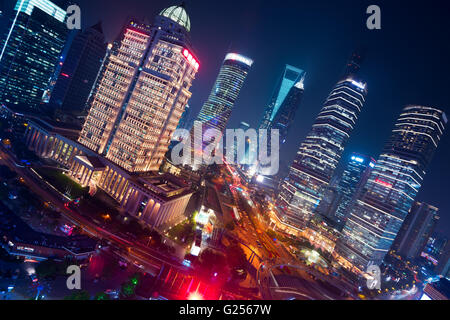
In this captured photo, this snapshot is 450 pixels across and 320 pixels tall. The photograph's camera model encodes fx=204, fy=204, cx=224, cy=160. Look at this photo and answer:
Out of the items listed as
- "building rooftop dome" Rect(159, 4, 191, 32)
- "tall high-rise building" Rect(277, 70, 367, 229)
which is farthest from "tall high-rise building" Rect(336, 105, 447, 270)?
"building rooftop dome" Rect(159, 4, 191, 32)

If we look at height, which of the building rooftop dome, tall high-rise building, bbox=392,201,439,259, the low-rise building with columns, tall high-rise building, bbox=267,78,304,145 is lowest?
the low-rise building with columns

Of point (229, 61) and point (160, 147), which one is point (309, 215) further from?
point (229, 61)

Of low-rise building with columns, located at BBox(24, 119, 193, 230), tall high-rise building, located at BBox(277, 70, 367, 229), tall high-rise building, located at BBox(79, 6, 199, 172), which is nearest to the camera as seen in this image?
low-rise building with columns, located at BBox(24, 119, 193, 230)

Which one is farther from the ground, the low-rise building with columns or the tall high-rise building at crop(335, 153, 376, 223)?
the tall high-rise building at crop(335, 153, 376, 223)

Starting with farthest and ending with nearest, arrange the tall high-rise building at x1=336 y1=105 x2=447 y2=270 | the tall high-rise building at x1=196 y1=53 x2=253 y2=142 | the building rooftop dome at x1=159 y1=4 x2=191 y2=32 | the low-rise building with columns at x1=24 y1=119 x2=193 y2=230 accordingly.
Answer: the tall high-rise building at x1=196 y1=53 x2=253 y2=142 → the tall high-rise building at x1=336 y1=105 x2=447 y2=270 → the building rooftop dome at x1=159 y1=4 x2=191 y2=32 → the low-rise building with columns at x1=24 y1=119 x2=193 y2=230

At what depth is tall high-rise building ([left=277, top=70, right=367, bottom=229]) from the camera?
82.4m

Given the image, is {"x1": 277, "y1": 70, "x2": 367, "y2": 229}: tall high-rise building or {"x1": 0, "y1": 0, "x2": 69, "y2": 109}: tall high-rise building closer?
{"x1": 0, "y1": 0, "x2": 69, "y2": 109}: tall high-rise building

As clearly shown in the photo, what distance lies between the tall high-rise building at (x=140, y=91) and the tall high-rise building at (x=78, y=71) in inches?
2125

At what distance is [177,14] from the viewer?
57.8 metres

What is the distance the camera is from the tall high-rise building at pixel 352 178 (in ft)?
443

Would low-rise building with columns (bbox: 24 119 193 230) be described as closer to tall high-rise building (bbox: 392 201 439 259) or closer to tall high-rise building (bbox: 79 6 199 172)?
tall high-rise building (bbox: 79 6 199 172)

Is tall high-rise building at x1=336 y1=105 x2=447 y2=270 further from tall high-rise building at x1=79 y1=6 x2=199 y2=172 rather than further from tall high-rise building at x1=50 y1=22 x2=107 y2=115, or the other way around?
tall high-rise building at x1=50 y1=22 x2=107 y2=115

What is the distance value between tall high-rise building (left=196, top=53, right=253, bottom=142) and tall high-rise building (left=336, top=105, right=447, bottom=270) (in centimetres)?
8891
